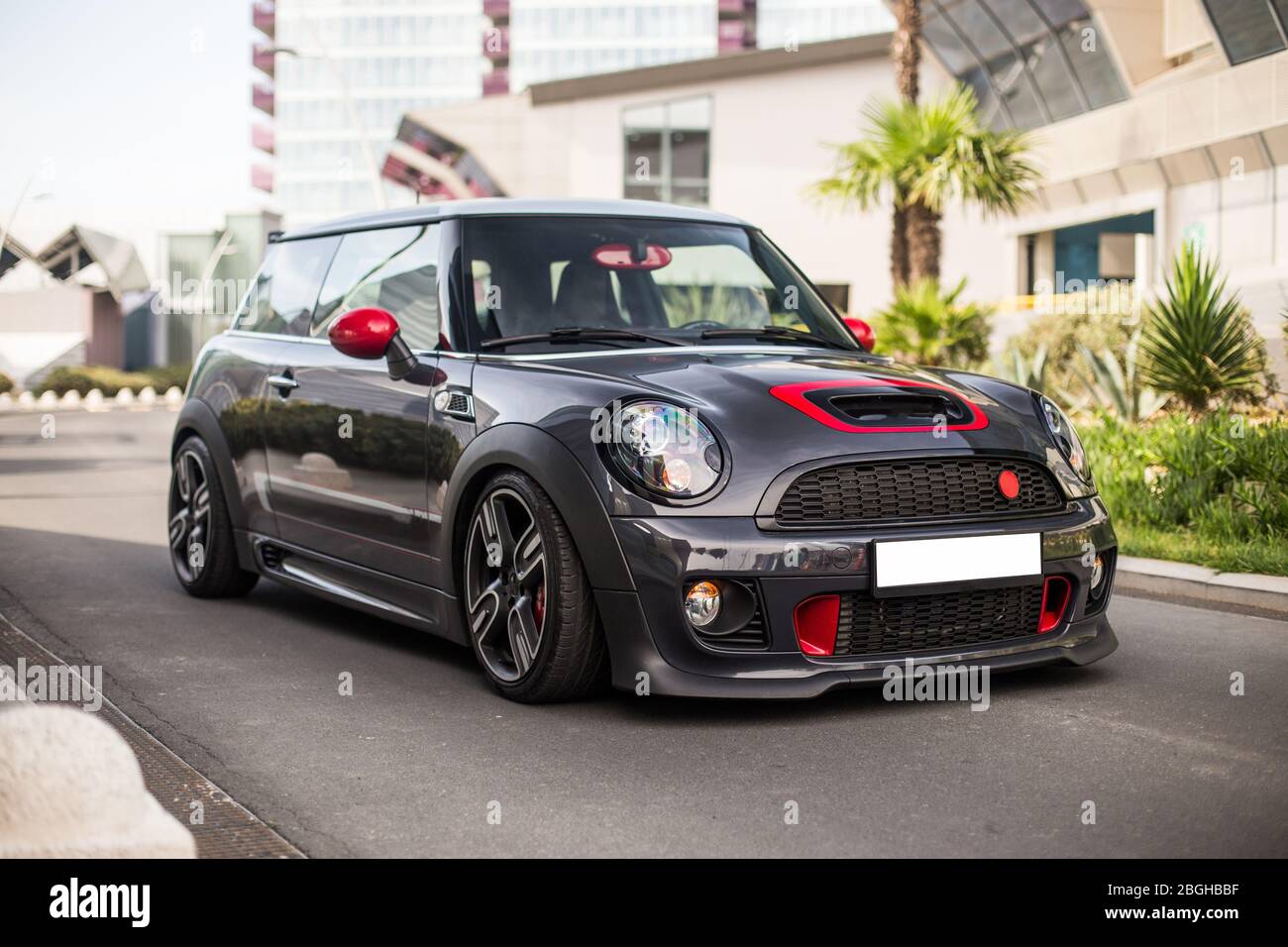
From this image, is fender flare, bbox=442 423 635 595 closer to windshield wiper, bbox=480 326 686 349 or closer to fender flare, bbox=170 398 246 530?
windshield wiper, bbox=480 326 686 349

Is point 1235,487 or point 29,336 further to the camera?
point 29,336

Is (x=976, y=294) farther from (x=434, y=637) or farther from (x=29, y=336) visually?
(x=434, y=637)

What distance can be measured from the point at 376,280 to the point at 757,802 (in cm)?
300

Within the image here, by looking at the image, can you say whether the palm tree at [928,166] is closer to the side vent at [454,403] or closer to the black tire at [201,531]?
the black tire at [201,531]

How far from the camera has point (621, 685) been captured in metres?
4.58

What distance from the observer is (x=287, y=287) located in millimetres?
6887

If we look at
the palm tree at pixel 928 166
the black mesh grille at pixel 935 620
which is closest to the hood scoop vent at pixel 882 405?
the black mesh grille at pixel 935 620

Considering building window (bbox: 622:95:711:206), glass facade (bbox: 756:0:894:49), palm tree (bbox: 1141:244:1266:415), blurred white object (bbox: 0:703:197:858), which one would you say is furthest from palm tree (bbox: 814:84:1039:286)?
glass facade (bbox: 756:0:894:49)

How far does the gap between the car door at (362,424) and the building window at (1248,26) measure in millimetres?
21410

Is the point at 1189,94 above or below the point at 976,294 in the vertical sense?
above

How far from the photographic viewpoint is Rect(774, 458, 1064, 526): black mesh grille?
14.8 ft

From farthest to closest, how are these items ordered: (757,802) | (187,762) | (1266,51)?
(1266,51) < (187,762) < (757,802)

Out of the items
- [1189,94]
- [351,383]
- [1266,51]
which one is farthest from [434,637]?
[1189,94]

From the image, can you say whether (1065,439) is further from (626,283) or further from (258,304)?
(258,304)
